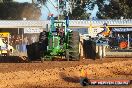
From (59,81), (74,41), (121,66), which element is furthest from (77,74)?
Result: (74,41)

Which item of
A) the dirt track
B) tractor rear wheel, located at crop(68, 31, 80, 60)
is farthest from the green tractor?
the dirt track

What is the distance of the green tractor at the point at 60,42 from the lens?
22.7 m

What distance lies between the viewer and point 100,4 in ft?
290

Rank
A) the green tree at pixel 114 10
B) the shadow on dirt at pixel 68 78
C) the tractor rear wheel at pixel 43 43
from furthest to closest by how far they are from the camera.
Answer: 1. the green tree at pixel 114 10
2. the tractor rear wheel at pixel 43 43
3. the shadow on dirt at pixel 68 78

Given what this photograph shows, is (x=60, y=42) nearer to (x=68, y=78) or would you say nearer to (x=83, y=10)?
(x=68, y=78)

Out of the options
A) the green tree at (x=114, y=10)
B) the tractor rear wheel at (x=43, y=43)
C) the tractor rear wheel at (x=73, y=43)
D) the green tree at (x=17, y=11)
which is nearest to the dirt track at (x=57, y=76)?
the tractor rear wheel at (x=73, y=43)

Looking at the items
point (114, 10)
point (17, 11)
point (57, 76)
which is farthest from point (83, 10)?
point (57, 76)

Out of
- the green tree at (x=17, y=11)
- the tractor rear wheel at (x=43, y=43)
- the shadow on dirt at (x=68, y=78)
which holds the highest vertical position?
the green tree at (x=17, y=11)

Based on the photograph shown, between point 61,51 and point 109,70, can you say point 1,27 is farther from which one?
point 109,70

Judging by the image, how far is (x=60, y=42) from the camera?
75.6ft

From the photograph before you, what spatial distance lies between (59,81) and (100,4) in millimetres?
74364

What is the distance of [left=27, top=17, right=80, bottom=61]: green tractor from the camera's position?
22.7m

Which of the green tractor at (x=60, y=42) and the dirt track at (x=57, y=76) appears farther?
the green tractor at (x=60, y=42)

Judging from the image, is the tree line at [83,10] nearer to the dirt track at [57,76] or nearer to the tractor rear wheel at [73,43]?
the tractor rear wheel at [73,43]
